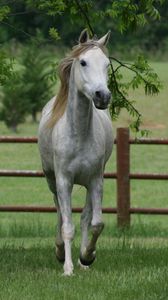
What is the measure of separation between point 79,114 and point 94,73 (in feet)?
2.08

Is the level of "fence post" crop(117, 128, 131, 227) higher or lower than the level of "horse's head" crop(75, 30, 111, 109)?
lower

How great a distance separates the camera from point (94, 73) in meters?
9.52

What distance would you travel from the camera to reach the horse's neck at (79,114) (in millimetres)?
10008

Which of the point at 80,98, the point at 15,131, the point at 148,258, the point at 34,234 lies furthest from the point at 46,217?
the point at 15,131

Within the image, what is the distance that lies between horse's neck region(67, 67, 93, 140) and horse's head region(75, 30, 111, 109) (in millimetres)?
149

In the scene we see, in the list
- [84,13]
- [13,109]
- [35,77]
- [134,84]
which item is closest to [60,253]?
[134,84]

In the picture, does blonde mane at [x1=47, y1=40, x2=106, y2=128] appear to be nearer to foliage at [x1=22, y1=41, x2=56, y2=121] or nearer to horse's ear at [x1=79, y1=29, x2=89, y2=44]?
horse's ear at [x1=79, y1=29, x2=89, y2=44]

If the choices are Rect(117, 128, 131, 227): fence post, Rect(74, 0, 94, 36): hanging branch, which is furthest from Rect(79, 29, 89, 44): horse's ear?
Rect(117, 128, 131, 227): fence post

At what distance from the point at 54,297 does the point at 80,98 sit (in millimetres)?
2181

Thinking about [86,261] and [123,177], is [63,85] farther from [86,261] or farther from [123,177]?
[123,177]

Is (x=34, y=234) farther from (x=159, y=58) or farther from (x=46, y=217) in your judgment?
(x=159, y=58)

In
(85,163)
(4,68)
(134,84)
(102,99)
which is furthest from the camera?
(4,68)

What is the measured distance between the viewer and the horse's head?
363 inches

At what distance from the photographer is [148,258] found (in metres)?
11.1
